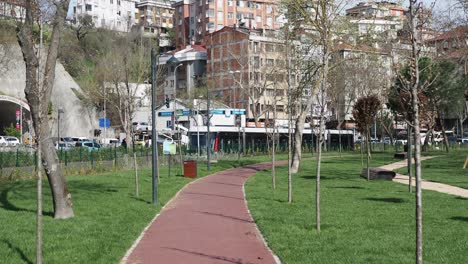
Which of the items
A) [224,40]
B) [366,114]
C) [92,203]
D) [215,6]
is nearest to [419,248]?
[92,203]

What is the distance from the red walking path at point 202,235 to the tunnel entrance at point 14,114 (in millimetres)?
48475

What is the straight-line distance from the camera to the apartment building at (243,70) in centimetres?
6316

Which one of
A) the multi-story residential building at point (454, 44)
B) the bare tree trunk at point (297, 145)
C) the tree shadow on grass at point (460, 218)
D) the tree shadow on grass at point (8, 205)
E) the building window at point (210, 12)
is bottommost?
the tree shadow on grass at point (460, 218)

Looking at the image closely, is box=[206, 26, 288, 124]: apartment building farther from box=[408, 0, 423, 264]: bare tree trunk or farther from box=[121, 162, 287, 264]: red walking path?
box=[408, 0, 423, 264]: bare tree trunk

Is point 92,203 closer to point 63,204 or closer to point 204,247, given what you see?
point 63,204

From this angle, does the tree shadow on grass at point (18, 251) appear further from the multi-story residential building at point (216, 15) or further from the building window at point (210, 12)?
the building window at point (210, 12)

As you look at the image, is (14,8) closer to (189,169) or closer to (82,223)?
(82,223)

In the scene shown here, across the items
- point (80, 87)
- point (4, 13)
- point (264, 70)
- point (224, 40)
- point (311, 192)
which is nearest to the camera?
point (4, 13)

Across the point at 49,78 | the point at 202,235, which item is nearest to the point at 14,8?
the point at 49,78

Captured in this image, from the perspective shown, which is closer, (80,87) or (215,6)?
(80,87)

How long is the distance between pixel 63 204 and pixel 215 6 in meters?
102

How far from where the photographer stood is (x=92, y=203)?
1847 cm

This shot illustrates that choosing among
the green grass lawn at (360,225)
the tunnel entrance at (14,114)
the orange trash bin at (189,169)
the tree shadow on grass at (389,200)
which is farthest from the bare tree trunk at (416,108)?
the tunnel entrance at (14,114)

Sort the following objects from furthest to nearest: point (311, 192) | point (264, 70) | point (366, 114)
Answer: point (264, 70)
point (366, 114)
point (311, 192)
